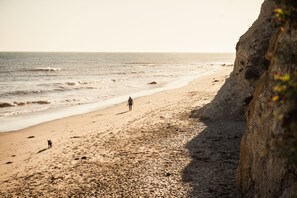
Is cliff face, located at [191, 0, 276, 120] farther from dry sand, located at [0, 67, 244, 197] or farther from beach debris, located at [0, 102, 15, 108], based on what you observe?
beach debris, located at [0, 102, 15, 108]

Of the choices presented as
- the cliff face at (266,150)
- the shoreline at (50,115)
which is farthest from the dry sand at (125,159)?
the shoreline at (50,115)

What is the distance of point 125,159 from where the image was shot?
1625cm

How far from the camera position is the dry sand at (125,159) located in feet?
42.3

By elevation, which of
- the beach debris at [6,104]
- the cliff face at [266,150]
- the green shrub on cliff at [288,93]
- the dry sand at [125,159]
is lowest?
the beach debris at [6,104]

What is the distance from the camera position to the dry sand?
12.9 meters

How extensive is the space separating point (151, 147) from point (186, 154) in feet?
8.36

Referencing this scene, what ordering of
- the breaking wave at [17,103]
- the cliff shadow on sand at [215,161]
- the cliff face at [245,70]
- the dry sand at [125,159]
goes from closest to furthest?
the cliff shadow on sand at [215,161] → the dry sand at [125,159] → the cliff face at [245,70] → the breaking wave at [17,103]

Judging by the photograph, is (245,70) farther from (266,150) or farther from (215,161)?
(266,150)

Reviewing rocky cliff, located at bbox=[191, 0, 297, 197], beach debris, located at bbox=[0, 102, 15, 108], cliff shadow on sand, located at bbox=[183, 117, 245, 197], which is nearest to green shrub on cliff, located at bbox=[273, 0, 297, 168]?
rocky cliff, located at bbox=[191, 0, 297, 197]

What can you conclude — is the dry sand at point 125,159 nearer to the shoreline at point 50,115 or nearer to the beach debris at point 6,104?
the shoreline at point 50,115

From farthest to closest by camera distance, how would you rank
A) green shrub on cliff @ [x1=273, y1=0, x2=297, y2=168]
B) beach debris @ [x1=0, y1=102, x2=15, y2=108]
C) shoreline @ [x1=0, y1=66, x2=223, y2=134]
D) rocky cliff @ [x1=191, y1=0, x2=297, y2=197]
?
beach debris @ [x1=0, y1=102, x2=15, y2=108] < shoreline @ [x1=0, y1=66, x2=223, y2=134] < rocky cliff @ [x1=191, y1=0, x2=297, y2=197] < green shrub on cliff @ [x1=273, y1=0, x2=297, y2=168]

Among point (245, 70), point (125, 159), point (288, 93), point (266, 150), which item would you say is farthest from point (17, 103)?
point (288, 93)

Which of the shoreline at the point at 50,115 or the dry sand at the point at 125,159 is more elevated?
the dry sand at the point at 125,159

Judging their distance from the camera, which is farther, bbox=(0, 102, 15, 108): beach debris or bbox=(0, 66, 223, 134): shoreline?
bbox=(0, 102, 15, 108): beach debris
